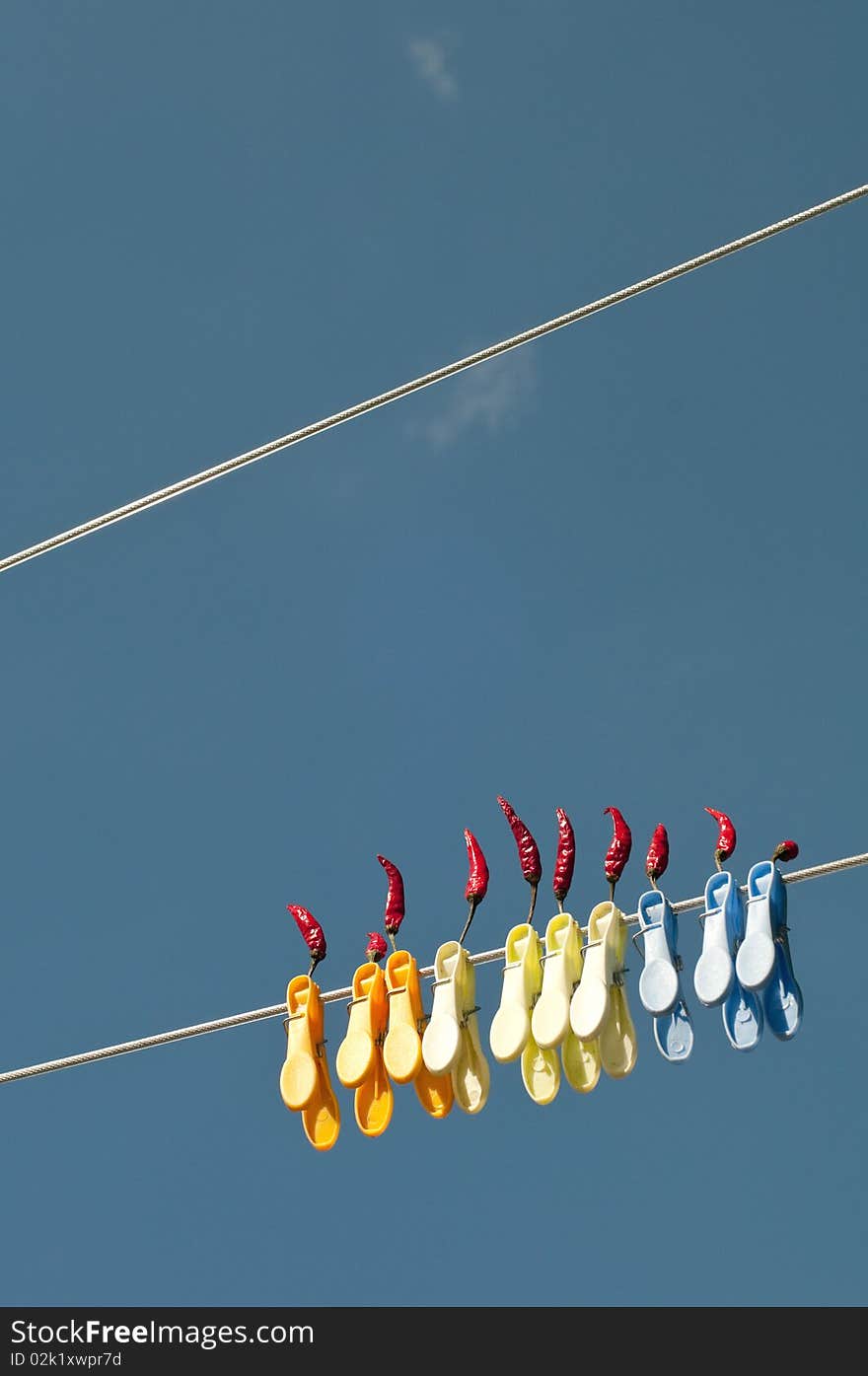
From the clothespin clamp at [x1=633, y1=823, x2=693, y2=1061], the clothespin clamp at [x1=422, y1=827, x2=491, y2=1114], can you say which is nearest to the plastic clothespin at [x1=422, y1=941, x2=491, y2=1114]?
the clothespin clamp at [x1=422, y1=827, x2=491, y2=1114]

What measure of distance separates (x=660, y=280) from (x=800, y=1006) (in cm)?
410

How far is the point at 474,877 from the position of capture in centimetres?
1385

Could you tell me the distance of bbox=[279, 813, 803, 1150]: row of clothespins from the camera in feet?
41.0

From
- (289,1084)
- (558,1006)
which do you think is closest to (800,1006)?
(558,1006)

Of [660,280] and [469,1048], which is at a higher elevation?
[660,280]

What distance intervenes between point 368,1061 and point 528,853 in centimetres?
155

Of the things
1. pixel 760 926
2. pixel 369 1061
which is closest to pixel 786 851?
pixel 760 926

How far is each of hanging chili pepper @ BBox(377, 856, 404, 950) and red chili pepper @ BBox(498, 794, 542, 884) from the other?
2.60 ft

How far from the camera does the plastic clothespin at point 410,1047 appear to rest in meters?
13.2

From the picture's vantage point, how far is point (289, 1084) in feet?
44.9

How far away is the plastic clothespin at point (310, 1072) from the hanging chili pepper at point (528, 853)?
4.76 ft

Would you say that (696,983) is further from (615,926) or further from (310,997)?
(310,997)

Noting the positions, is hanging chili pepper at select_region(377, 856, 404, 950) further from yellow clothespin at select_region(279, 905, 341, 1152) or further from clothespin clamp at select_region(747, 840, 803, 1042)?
clothespin clamp at select_region(747, 840, 803, 1042)

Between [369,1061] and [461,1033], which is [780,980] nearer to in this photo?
[461,1033]
